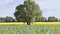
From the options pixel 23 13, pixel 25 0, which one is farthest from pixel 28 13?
pixel 25 0

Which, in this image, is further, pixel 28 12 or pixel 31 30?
pixel 28 12

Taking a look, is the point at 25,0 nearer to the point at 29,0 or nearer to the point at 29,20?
the point at 29,0

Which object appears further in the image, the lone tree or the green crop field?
the lone tree

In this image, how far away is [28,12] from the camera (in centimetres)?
7094

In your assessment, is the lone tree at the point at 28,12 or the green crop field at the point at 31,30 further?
the lone tree at the point at 28,12

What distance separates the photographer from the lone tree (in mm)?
70688

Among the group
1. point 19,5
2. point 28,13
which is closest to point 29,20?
point 28,13

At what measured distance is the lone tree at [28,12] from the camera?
2783 inches

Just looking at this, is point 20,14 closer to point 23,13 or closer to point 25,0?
point 23,13

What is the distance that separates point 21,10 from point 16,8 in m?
2.40

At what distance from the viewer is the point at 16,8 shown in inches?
2886

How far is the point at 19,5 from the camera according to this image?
73.6 meters

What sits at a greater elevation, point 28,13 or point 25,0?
point 25,0

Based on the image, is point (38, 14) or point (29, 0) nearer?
point (38, 14)
